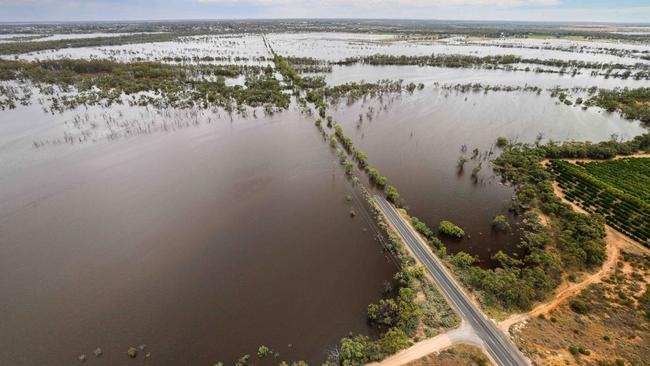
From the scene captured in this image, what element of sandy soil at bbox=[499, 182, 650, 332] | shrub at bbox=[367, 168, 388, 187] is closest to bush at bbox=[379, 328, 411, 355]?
sandy soil at bbox=[499, 182, 650, 332]

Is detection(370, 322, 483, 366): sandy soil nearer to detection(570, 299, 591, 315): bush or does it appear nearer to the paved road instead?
the paved road

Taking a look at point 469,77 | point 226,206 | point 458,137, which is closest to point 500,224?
point 458,137

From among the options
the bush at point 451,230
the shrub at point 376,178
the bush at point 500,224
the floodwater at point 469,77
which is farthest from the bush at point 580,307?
the floodwater at point 469,77

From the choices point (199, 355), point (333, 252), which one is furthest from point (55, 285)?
point (333, 252)

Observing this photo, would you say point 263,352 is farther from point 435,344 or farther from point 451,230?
point 451,230

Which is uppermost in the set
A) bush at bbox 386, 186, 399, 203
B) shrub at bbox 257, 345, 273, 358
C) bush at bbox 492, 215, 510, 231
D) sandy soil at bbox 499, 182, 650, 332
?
bush at bbox 386, 186, 399, 203

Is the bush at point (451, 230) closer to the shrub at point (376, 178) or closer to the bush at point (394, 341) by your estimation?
the shrub at point (376, 178)
